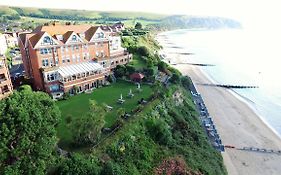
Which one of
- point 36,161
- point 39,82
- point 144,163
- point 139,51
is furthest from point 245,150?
point 139,51

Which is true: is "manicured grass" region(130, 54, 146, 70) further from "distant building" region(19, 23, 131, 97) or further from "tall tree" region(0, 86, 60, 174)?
"tall tree" region(0, 86, 60, 174)

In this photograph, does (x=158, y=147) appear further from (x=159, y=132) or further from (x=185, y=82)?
(x=185, y=82)

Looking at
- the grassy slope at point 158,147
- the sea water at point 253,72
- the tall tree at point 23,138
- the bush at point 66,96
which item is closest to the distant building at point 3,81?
the bush at point 66,96

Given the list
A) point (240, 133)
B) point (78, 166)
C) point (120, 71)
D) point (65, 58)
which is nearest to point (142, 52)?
point (120, 71)

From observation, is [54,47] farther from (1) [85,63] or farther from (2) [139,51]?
(2) [139,51]

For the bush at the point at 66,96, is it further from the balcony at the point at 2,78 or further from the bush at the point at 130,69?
the bush at the point at 130,69

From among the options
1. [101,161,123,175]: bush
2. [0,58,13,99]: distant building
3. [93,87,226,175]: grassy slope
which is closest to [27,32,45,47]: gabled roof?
[0,58,13,99]: distant building
